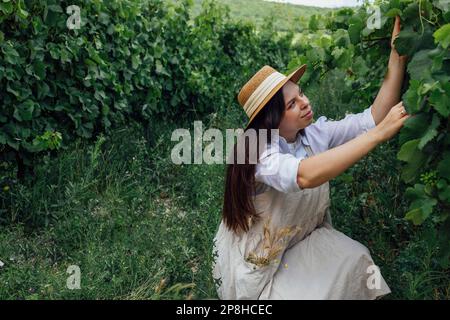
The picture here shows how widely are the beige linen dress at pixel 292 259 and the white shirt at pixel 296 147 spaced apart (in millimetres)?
90

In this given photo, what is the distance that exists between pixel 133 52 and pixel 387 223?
257 cm

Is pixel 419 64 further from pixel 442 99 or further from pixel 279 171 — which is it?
pixel 279 171

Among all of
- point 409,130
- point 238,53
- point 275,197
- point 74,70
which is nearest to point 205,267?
point 275,197

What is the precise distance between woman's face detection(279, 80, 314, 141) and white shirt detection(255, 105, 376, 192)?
2.9 inches

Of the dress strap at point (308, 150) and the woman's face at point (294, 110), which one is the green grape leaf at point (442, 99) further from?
the dress strap at point (308, 150)

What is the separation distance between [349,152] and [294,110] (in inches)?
18.3

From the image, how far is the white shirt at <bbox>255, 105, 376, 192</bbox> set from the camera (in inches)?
109

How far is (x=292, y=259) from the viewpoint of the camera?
9.93ft

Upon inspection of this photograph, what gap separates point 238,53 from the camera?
7.46 meters

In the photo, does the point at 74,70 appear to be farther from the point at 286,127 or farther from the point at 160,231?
the point at 286,127

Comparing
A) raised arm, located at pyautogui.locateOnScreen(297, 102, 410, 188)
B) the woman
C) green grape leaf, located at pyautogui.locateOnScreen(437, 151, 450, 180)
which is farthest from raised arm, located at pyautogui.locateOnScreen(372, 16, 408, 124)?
green grape leaf, located at pyautogui.locateOnScreen(437, 151, 450, 180)

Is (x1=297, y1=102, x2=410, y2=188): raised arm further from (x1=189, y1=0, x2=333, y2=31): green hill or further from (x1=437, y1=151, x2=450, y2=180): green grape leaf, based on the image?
(x1=189, y1=0, x2=333, y2=31): green hill

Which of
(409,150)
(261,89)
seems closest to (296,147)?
(261,89)

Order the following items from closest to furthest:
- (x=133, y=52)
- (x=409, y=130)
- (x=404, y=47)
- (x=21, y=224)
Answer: (x=409, y=130), (x=404, y=47), (x=21, y=224), (x=133, y=52)
